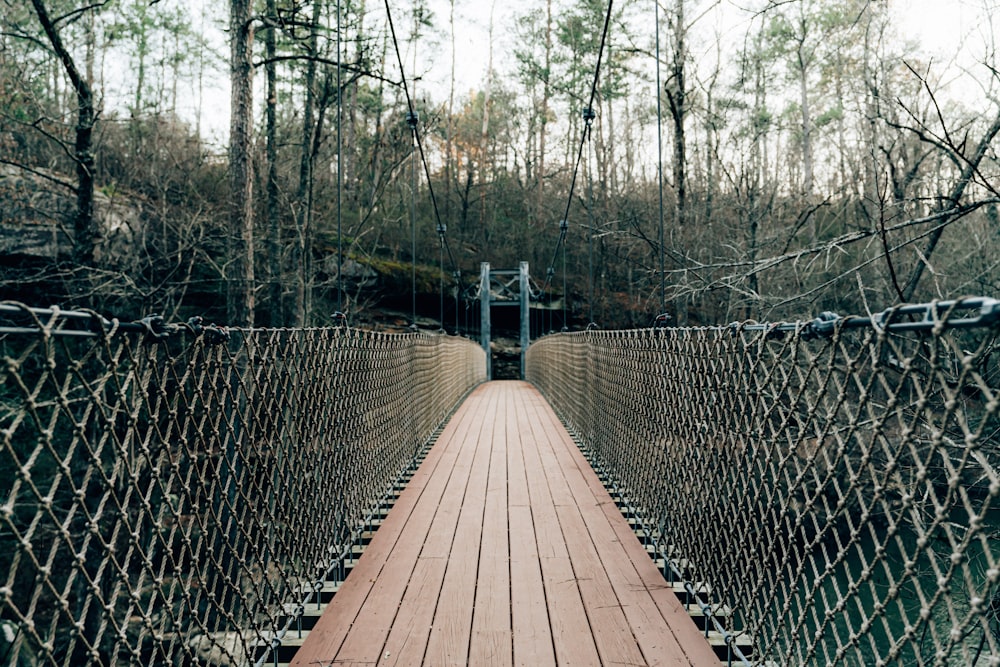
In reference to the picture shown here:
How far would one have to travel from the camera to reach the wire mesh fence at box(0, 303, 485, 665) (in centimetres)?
85

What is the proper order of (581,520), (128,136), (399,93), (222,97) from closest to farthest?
(581,520)
(128,136)
(222,97)
(399,93)

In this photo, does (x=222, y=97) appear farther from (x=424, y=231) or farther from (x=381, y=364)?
(x=381, y=364)

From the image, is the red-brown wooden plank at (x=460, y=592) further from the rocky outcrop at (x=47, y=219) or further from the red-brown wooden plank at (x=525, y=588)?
the rocky outcrop at (x=47, y=219)

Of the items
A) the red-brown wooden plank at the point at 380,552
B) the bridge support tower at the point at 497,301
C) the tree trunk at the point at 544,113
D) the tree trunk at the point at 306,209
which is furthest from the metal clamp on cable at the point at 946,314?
the tree trunk at the point at 544,113

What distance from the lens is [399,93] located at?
12.6m

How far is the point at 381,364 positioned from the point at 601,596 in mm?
1530

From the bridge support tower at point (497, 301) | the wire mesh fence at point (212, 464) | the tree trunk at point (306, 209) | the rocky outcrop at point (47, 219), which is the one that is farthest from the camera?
the bridge support tower at point (497, 301)

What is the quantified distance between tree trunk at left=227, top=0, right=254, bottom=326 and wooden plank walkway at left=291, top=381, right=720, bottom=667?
345 cm

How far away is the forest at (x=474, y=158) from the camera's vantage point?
490 cm

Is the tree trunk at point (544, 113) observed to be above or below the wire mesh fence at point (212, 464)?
above

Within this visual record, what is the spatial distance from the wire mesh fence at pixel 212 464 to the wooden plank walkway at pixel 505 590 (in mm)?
157

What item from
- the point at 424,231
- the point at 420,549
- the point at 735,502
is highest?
the point at 424,231

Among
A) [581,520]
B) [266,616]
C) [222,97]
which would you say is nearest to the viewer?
[266,616]

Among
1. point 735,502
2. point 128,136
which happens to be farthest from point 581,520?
point 128,136
